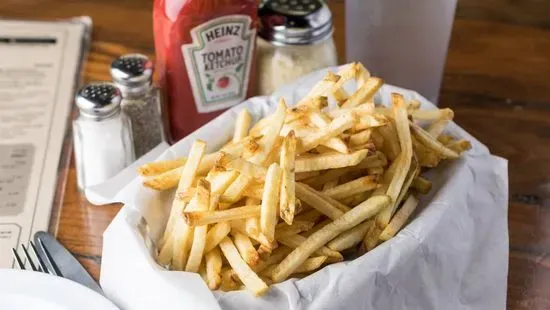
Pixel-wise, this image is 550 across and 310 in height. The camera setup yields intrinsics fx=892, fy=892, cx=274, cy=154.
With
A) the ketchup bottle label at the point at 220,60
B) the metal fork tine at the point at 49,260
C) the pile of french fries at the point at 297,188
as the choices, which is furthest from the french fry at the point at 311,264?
the ketchup bottle label at the point at 220,60

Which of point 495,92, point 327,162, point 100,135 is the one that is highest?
point 327,162

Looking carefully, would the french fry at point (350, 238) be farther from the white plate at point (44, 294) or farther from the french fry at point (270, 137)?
the white plate at point (44, 294)

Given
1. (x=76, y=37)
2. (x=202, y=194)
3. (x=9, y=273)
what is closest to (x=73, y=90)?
(x=76, y=37)

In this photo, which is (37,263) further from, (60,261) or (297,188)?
(297,188)

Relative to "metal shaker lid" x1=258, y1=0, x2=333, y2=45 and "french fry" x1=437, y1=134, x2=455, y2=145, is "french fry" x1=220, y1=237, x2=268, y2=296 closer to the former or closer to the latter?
"french fry" x1=437, y1=134, x2=455, y2=145

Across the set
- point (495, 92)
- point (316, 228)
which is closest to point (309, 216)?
point (316, 228)

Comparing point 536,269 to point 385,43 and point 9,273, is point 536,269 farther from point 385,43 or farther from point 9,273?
point 9,273
